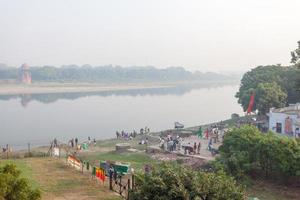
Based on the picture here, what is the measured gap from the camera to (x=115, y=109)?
9375 cm

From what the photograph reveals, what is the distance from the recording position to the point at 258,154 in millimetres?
27359

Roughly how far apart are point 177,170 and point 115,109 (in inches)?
3112

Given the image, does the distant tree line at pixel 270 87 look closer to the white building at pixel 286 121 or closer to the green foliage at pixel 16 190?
the white building at pixel 286 121

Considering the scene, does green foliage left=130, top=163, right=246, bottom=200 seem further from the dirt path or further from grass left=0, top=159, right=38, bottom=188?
grass left=0, top=159, right=38, bottom=188

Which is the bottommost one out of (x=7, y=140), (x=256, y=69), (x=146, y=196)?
(x=7, y=140)

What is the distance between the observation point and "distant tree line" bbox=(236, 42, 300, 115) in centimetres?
5028

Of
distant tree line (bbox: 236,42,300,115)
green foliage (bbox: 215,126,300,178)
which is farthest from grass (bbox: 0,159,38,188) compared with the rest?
distant tree line (bbox: 236,42,300,115)

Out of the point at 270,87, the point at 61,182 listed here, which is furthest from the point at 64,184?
the point at 270,87

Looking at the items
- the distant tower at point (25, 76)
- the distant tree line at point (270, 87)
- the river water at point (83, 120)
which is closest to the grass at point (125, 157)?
the distant tree line at point (270, 87)

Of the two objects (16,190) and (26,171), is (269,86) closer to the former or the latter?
(26,171)

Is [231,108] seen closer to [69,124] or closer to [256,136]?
[69,124]

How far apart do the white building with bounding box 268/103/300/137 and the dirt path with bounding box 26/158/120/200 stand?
2009 centimetres

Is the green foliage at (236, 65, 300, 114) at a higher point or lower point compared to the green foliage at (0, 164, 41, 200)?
higher

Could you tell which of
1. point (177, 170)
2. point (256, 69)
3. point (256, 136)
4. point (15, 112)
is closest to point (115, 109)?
point (15, 112)
